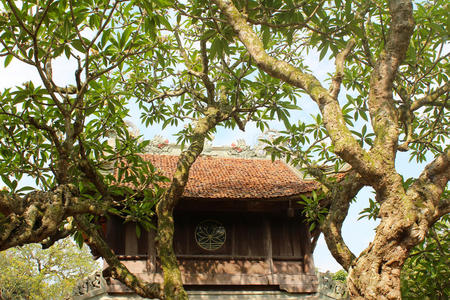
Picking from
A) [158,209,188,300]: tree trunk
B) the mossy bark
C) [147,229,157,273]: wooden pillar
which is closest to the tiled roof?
[147,229,157,273]: wooden pillar

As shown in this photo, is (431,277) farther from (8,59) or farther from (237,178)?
(8,59)

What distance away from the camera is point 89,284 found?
8.69 m

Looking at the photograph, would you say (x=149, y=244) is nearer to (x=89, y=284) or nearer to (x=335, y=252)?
(x=89, y=284)

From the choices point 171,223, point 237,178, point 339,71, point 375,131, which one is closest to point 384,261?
point 375,131

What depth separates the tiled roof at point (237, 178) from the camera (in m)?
9.24

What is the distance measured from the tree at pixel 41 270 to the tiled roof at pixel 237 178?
1389cm

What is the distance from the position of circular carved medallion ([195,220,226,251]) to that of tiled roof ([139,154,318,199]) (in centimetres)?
101

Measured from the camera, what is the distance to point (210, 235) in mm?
10070

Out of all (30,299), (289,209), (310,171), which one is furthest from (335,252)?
(30,299)

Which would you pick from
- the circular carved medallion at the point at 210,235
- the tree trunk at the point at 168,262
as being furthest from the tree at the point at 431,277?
the circular carved medallion at the point at 210,235

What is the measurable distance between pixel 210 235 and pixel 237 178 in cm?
187

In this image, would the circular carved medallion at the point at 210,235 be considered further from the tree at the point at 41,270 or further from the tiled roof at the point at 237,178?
the tree at the point at 41,270

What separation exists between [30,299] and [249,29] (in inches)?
933

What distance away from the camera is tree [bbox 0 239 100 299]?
23375mm
